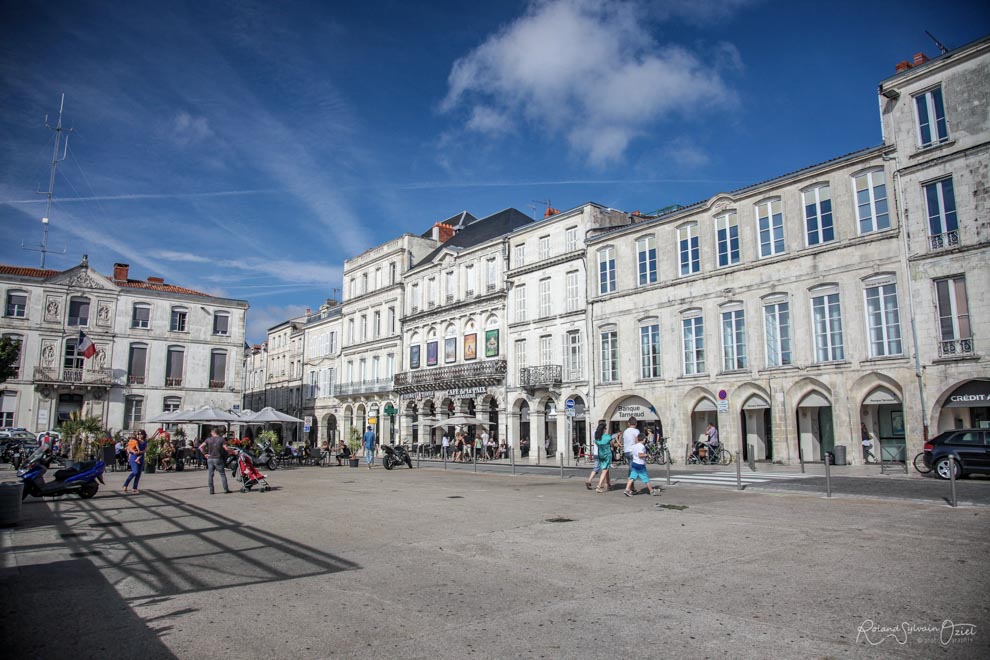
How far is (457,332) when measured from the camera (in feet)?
141

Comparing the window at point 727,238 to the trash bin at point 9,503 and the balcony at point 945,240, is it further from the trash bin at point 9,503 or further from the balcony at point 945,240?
the trash bin at point 9,503

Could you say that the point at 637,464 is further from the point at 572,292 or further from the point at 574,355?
the point at 572,292

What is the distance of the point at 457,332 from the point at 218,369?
60.4 feet

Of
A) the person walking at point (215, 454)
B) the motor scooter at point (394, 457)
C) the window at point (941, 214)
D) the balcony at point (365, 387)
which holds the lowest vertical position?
the motor scooter at point (394, 457)

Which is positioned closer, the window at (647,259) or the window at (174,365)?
→ the window at (647,259)

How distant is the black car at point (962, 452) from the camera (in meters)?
15.9

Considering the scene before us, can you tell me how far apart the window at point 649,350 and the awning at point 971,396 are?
11.6 metres

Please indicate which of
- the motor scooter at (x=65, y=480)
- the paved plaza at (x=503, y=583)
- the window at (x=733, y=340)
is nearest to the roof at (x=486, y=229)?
the window at (x=733, y=340)

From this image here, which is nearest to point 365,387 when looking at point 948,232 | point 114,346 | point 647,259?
point 114,346

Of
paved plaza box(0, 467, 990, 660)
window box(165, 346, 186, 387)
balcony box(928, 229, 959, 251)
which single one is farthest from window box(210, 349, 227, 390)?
balcony box(928, 229, 959, 251)

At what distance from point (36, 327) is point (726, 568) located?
4660cm

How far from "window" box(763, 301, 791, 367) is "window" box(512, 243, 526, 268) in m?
15.7

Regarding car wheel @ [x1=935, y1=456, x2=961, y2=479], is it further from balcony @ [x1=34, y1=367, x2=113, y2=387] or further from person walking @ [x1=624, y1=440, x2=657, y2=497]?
balcony @ [x1=34, y1=367, x2=113, y2=387]

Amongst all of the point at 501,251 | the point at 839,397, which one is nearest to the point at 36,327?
the point at 501,251
